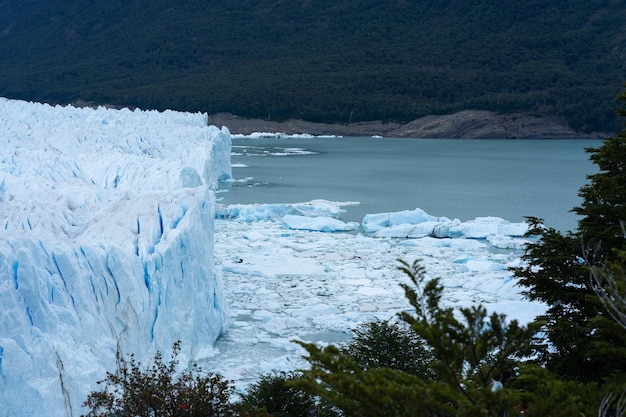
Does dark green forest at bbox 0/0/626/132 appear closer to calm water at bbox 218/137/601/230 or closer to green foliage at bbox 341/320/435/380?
calm water at bbox 218/137/601/230

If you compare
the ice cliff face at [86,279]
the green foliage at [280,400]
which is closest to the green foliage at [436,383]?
the green foliage at [280,400]

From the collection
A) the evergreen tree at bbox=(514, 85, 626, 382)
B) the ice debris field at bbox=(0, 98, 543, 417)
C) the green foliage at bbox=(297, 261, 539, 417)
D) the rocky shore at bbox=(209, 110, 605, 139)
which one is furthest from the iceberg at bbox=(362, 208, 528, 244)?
the rocky shore at bbox=(209, 110, 605, 139)

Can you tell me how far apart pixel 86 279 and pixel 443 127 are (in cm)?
6759

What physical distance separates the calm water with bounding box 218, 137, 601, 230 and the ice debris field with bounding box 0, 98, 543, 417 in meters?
5.31

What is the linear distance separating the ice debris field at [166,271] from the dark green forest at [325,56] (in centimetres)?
5542

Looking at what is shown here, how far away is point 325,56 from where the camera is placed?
99.2 metres

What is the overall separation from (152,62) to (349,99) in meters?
36.5

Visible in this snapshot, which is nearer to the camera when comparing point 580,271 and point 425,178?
point 580,271

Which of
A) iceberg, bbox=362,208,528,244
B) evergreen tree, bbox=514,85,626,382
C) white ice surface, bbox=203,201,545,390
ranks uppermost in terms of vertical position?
evergreen tree, bbox=514,85,626,382

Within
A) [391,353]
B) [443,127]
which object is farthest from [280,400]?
[443,127]

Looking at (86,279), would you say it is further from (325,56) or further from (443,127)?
(325,56)

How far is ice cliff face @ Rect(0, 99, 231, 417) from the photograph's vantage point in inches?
285

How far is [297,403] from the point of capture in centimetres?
768

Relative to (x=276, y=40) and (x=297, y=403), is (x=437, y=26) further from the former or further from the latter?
(x=297, y=403)
